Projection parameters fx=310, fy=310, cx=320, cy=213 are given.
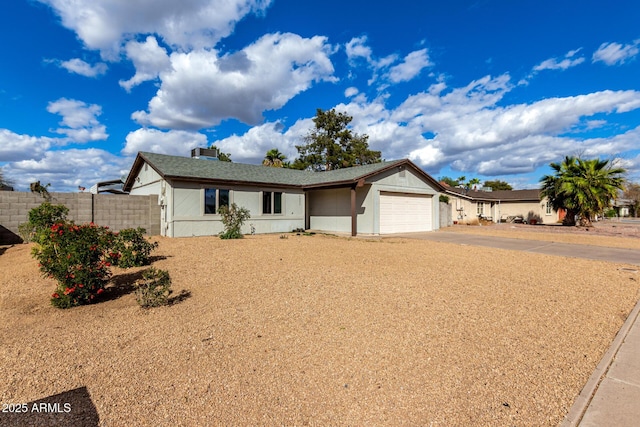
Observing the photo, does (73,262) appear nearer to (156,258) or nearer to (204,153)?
(156,258)

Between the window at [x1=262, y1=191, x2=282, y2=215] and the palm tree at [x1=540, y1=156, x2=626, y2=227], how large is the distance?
1959 centimetres

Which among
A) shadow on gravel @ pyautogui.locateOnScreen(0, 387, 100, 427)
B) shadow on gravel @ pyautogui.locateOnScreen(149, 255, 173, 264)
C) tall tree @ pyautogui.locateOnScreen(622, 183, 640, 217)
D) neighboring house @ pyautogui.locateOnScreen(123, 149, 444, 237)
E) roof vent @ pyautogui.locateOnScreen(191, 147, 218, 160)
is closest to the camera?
shadow on gravel @ pyautogui.locateOnScreen(0, 387, 100, 427)

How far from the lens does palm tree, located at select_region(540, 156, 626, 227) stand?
2069cm

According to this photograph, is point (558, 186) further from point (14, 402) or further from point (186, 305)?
point (14, 402)

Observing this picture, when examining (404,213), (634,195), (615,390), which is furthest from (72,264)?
(634,195)

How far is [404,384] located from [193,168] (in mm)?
14678

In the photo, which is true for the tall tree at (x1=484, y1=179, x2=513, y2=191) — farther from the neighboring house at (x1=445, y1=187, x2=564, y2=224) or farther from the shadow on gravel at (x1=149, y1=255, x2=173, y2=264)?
the shadow on gravel at (x1=149, y1=255, x2=173, y2=264)

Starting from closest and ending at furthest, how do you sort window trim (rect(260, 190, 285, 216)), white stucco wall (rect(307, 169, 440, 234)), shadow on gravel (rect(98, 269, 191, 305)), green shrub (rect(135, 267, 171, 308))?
green shrub (rect(135, 267, 171, 308))
shadow on gravel (rect(98, 269, 191, 305))
window trim (rect(260, 190, 285, 216))
white stucco wall (rect(307, 169, 440, 234))

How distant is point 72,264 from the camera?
507 cm

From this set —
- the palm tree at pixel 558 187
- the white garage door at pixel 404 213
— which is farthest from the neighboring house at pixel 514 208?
the white garage door at pixel 404 213

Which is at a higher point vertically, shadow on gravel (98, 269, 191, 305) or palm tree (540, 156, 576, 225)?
palm tree (540, 156, 576, 225)

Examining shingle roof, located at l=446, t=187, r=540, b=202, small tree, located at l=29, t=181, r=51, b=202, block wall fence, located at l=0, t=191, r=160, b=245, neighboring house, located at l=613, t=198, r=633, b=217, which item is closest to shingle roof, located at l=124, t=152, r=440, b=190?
block wall fence, located at l=0, t=191, r=160, b=245

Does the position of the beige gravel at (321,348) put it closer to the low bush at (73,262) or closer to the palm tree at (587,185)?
the low bush at (73,262)

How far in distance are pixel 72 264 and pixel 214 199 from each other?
32.5ft
